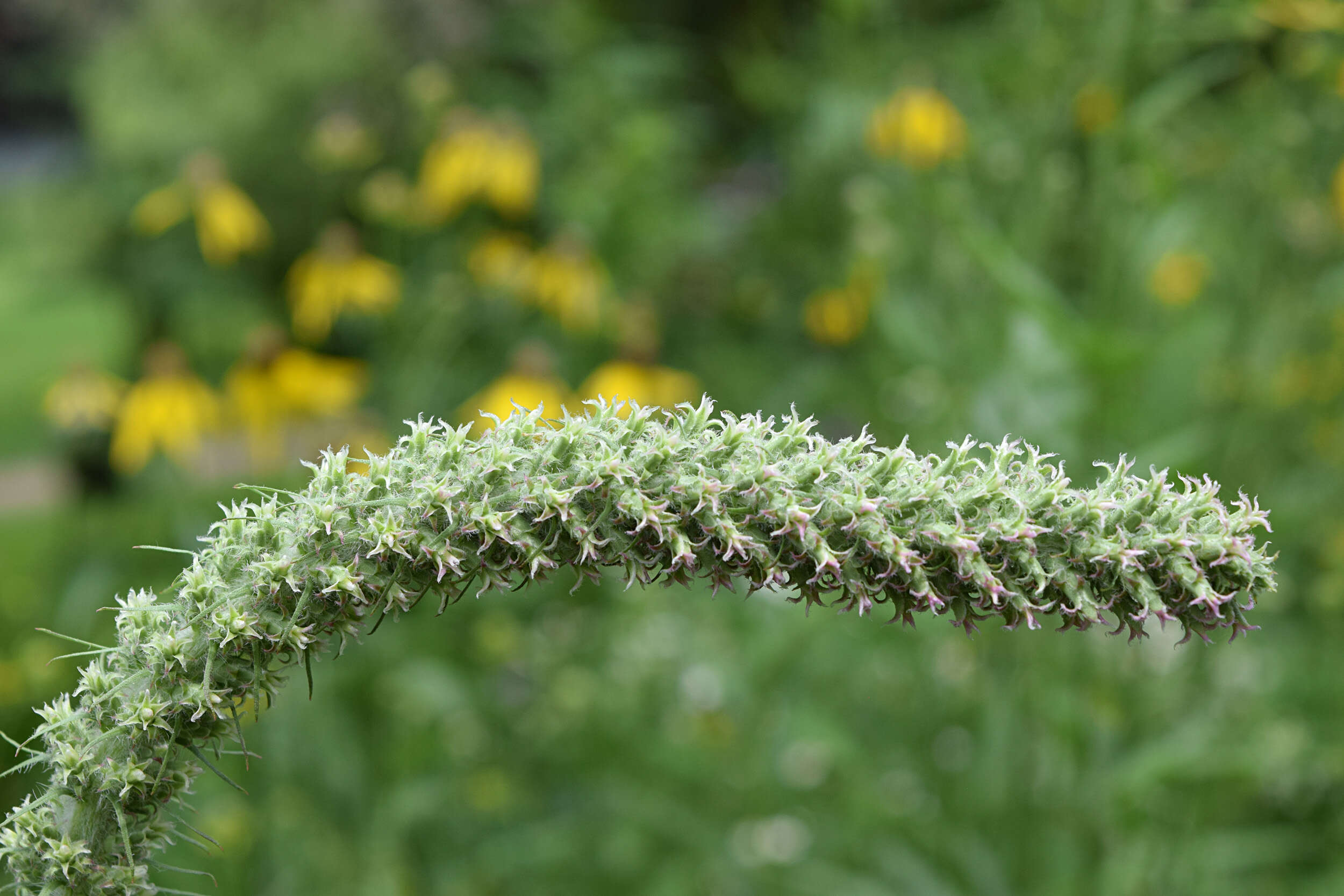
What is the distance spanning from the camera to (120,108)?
1119 cm

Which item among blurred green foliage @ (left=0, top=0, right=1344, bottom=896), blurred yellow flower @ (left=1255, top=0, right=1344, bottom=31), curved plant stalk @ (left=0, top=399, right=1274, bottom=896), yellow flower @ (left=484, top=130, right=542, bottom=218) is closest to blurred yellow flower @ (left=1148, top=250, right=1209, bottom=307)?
blurred green foliage @ (left=0, top=0, right=1344, bottom=896)

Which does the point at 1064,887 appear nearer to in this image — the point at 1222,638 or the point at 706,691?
the point at 1222,638

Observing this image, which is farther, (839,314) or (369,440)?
(839,314)

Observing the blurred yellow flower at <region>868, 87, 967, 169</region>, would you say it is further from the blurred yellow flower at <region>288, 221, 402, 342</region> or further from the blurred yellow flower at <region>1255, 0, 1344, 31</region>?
the blurred yellow flower at <region>288, 221, 402, 342</region>

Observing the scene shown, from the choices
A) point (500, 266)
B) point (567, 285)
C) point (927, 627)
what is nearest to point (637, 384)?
point (567, 285)

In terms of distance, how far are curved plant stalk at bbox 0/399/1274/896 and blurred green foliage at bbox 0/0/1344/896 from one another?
2175mm

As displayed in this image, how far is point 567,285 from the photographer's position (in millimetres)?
5016

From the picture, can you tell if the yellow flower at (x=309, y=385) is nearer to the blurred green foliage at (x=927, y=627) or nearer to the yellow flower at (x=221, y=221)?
the blurred green foliage at (x=927, y=627)

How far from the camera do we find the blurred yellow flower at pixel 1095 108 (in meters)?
3.52

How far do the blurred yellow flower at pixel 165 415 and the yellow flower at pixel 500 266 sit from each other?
1.25 metres

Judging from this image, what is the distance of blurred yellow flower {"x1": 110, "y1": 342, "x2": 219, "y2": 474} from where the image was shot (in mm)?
4297

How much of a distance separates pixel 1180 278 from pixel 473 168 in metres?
3.56

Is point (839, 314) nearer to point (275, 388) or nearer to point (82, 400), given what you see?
point (275, 388)

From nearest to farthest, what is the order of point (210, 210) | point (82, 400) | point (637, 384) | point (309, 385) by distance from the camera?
point (637, 384)
point (309, 385)
point (82, 400)
point (210, 210)
